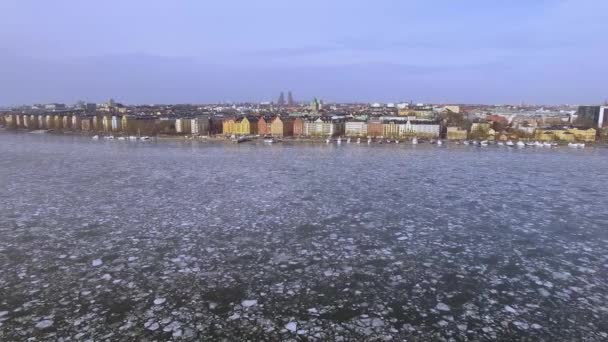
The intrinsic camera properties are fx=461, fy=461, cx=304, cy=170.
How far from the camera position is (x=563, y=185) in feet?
50.1

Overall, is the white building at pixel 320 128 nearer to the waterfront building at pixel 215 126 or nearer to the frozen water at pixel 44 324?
the waterfront building at pixel 215 126

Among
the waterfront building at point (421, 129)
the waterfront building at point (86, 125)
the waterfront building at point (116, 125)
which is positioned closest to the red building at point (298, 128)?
the waterfront building at point (421, 129)

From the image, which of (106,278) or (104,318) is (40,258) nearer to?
(106,278)

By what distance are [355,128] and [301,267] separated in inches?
2633

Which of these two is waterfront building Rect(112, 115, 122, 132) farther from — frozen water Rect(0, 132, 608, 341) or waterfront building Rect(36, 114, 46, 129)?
frozen water Rect(0, 132, 608, 341)

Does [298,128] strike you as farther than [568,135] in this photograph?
Yes

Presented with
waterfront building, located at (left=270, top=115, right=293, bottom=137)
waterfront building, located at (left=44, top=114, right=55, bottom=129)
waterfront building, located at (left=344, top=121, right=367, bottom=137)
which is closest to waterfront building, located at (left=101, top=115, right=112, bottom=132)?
waterfront building, located at (left=44, top=114, right=55, bottom=129)

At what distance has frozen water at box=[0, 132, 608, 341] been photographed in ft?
15.5

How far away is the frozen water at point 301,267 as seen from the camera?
Answer: 15.5ft

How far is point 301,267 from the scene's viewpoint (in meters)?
6.36

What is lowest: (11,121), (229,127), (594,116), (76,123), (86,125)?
(229,127)

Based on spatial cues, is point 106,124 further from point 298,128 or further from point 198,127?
point 298,128

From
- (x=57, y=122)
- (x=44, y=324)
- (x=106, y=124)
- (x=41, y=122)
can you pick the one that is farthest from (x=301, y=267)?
(x=41, y=122)

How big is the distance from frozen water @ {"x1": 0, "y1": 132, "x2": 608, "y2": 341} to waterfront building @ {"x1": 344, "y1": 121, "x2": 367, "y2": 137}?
59.5 m
